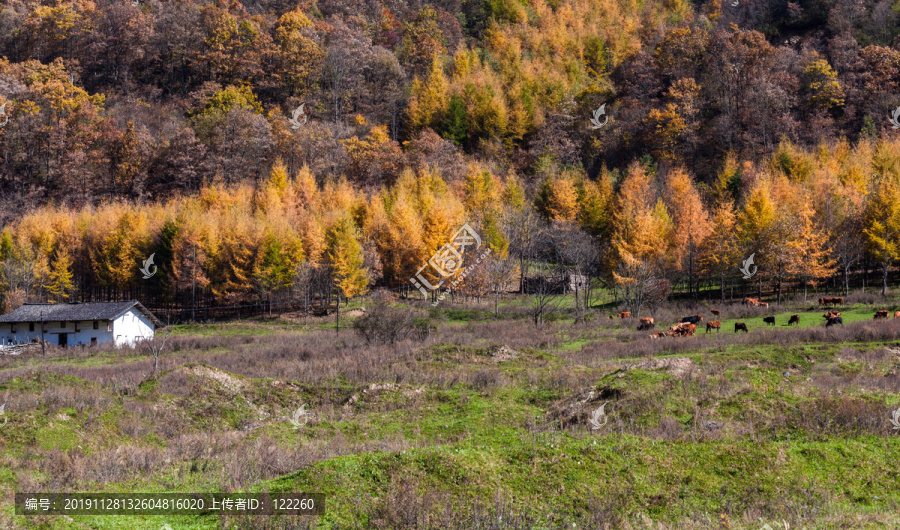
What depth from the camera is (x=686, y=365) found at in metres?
20.6

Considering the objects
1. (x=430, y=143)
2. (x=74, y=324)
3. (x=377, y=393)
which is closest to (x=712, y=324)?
(x=377, y=393)

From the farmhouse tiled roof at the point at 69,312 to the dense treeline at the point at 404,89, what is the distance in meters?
29.5

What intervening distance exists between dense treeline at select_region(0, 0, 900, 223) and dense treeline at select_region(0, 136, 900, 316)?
36.0 ft

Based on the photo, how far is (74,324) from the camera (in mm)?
43375

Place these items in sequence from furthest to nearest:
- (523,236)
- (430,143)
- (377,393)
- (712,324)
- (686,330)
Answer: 1. (430,143)
2. (523,236)
3. (712,324)
4. (686,330)
5. (377,393)

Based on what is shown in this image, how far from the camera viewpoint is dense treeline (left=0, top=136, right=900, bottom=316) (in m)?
44.1

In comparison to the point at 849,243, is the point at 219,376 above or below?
below

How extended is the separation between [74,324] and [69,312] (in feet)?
4.07

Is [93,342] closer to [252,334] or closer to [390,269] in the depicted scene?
[252,334]

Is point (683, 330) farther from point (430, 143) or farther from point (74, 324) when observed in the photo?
point (430, 143)

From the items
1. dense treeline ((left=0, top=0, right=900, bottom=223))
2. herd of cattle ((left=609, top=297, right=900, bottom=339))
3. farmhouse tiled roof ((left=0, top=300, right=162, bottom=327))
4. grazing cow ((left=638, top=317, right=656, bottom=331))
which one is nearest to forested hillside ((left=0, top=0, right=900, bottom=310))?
dense treeline ((left=0, top=0, right=900, bottom=223))

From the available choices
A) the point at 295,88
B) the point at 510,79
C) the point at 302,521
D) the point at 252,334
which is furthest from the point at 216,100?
the point at 302,521

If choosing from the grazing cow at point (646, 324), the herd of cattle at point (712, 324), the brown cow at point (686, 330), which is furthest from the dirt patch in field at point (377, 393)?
the grazing cow at point (646, 324)

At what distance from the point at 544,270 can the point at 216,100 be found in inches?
2309
